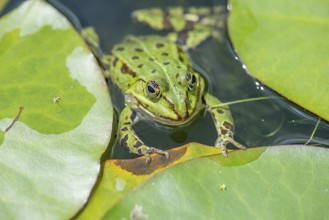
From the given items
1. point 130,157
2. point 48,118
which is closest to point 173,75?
point 130,157

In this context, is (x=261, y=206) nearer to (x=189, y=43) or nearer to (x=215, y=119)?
(x=215, y=119)

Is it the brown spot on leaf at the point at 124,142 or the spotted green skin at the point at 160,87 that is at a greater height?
the spotted green skin at the point at 160,87

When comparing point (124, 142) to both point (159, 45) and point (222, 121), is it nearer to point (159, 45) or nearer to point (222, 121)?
point (222, 121)

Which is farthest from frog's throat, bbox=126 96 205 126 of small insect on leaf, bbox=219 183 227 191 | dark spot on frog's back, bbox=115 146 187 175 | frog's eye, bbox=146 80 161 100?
small insect on leaf, bbox=219 183 227 191

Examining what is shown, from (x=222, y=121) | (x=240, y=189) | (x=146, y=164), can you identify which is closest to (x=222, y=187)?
(x=240, y=189)

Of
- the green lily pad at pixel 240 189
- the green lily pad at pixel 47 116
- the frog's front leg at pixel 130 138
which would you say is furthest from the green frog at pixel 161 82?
the green lily pad at pixel 47 116

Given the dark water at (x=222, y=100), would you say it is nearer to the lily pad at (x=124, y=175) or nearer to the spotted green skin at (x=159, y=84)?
the spotted green skin at (x=159, y=84)
